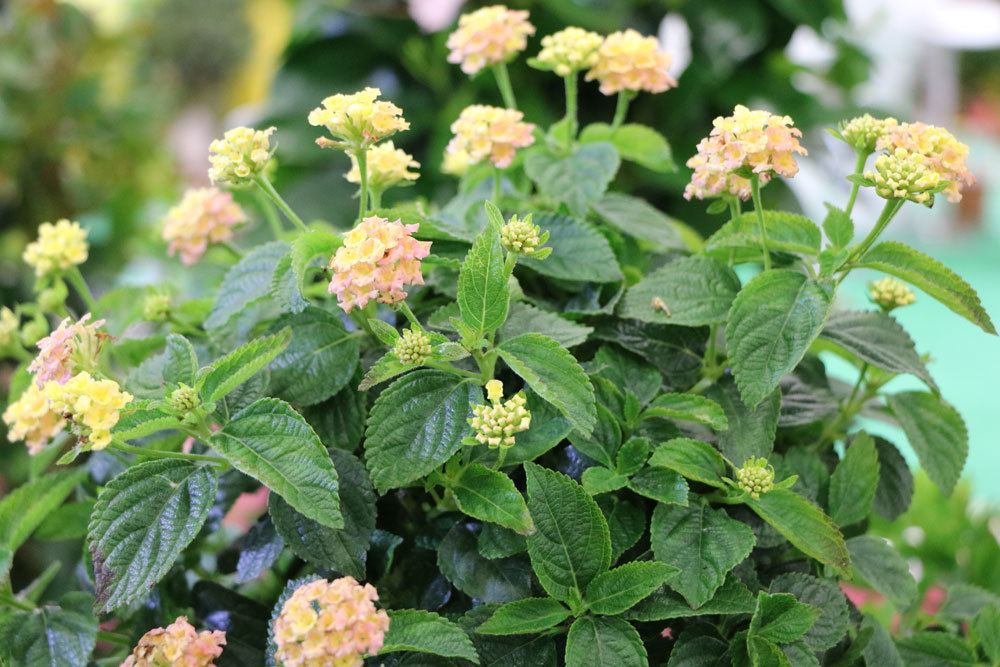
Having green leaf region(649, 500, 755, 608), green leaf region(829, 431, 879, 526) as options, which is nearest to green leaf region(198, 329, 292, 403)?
green leaf region(649, 500, 755, 608)

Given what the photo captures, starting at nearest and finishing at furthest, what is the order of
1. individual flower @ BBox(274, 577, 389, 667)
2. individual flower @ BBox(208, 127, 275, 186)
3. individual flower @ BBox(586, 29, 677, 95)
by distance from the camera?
individual flower @ BBox(274, 577, 389, 667) < individual flower @ BBox(208, 127, 275, 186) < individual flower @ BBox(586, 29, 677, 95)

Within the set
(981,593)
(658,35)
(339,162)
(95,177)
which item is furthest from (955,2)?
(981,593)

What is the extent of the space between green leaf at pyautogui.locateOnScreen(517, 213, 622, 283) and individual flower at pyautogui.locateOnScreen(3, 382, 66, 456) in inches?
10.2

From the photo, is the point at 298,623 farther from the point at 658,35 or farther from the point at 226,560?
the point at 658,35

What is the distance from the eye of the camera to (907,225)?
2.68 meters

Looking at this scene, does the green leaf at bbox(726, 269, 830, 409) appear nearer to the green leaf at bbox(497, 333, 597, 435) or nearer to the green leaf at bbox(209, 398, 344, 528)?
the green leaf at bbox(497, 333, 597, 435)

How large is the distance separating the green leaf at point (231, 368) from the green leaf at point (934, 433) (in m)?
0.36

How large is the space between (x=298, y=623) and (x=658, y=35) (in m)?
1.38

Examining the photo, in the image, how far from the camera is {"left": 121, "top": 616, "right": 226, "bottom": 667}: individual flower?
425mm

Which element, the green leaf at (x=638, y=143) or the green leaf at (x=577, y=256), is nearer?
the green leaf at (x=577, y=256)

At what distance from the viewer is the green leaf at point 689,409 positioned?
0.47 metres

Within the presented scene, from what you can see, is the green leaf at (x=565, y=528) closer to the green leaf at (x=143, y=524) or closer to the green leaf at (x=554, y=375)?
the green leaf at (x=554, y=375)

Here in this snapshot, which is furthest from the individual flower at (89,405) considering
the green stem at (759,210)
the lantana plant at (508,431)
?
the green stem at (759,210)

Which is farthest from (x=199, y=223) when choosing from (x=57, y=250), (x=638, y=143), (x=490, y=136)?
(x=638, y=143)
